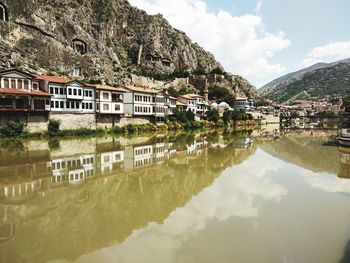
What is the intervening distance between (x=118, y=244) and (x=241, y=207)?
624 centimetres

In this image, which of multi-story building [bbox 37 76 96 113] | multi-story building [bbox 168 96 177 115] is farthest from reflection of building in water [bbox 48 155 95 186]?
multi-story building [bbox 168 96 177 115]

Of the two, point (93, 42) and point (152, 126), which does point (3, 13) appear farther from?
point (152, 126)

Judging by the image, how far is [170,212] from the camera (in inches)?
522

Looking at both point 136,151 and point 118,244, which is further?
point 136,151

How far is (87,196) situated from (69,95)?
3527 centimetres

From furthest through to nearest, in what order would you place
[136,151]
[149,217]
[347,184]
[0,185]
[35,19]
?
[35,19], [136,151], [347,184], [0,185], [149,217]

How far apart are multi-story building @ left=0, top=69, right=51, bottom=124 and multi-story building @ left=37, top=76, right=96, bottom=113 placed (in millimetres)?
2042

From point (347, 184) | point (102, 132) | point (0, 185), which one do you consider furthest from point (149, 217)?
point (102, 132)

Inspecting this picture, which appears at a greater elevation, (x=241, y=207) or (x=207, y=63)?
(x=207, y=63)

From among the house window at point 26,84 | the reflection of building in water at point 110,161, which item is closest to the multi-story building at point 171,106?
the house window at point 26,84

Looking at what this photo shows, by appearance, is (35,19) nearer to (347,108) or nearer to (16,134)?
(16,134)

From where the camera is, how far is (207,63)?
14575 cm

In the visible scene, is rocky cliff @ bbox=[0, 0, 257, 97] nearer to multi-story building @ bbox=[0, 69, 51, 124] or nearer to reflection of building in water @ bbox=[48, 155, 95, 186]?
multi-story building @ bbox=[0, 69, 51, 124]

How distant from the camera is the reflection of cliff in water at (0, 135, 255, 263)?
33.1ft
